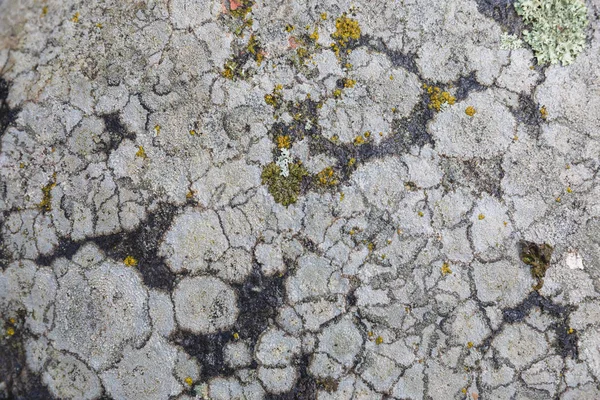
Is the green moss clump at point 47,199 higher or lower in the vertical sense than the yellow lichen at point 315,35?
lower

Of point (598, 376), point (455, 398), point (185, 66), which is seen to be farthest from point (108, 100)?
point (598, 376)

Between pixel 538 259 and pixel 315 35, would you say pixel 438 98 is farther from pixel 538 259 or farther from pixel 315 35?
pixel 538 259

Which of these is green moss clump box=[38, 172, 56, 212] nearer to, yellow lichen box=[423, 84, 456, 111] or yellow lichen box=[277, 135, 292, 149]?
yellow lichen box=[277, 135, 292, 149]

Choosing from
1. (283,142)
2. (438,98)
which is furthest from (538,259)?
(283,142)

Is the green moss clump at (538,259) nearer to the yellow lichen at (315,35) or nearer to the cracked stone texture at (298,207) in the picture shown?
the cracked stone texture at (298,207)

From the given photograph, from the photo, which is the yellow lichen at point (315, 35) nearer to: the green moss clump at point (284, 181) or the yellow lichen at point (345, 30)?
the yellow lichen at point (345, 30)

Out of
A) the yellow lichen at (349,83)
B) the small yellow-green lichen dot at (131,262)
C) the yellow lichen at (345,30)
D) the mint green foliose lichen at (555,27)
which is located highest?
the mint green foliose lichen at (555,27)

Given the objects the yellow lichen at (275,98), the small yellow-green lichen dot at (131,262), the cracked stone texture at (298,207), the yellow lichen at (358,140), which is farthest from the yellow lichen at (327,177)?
the small yellow-green lichen dot at (131,262)
